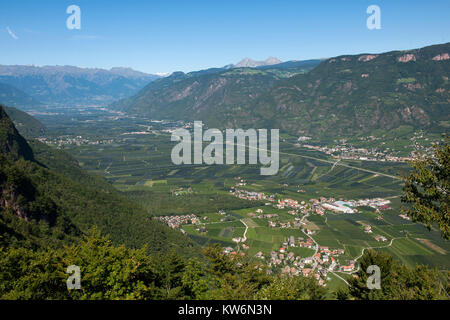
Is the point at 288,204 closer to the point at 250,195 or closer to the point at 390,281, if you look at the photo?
the point at 250,195

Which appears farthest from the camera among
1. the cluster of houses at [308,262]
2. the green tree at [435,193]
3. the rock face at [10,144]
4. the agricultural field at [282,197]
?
the rock face at [10,144]

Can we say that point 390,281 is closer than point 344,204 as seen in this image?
Yes

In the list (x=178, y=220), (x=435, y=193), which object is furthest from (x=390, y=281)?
(x=178, y=220)

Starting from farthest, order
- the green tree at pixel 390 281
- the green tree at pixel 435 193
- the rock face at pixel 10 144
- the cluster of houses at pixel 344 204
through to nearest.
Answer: the cluster of houses at pixel 344 204, the rock face at pixel 10 144, the green tree at pixel 390 281, the green tree at pixel 435 193

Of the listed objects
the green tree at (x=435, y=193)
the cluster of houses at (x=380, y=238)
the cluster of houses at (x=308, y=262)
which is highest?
the green tree at (x=435, y=193)

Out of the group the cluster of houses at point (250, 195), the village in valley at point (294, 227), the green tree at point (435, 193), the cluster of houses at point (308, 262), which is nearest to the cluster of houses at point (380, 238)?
the village in valley at point (294, 227)

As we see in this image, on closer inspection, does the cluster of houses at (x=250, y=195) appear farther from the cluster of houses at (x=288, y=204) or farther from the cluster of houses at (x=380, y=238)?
the cluster of houses at (x=380, y=238)

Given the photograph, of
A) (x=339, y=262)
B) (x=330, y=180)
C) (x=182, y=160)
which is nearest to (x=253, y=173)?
(x=330, y=180)
